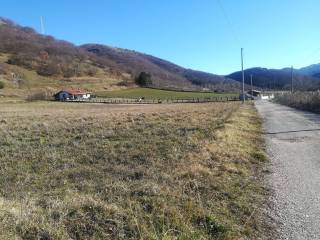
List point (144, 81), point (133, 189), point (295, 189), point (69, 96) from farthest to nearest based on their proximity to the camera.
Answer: point (144, 81), point (69, 96), point (295, 189), point (133, 189)

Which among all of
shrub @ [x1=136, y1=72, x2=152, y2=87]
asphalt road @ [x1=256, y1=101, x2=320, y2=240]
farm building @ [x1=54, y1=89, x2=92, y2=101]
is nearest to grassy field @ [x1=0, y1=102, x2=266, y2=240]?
asphalt road @ [x1=256, y1=101, x2=320, y2=240]

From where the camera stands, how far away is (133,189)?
21.0 ft

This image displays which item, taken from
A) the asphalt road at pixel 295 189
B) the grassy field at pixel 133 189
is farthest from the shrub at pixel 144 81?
the asphalt road at pixel 295 189

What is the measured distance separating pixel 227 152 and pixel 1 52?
182750 millimetres

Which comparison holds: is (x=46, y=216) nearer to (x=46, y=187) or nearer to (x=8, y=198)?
(x=8, y=198)

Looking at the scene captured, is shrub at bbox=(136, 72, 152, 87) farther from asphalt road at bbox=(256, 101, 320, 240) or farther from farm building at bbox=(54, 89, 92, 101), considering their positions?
asphalt road at bbox=(256, 101, 320, 240)

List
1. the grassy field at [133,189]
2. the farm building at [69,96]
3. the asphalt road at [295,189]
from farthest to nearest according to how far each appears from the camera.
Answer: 1. the farm building at [69,96]
2. the asphalt road at [295,189]
3. the grassy field at [133,189]

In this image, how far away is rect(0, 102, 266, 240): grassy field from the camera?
474 centimetres

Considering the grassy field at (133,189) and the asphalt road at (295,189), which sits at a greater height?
the grassy field at (133,189)

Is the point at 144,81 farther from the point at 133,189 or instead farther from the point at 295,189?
the point at 133,189

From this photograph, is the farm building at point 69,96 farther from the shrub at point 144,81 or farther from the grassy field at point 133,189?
the grassy field at point 133,189

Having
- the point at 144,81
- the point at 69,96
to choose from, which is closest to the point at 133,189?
the point at 69,96

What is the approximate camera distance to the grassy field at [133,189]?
4.74 metres

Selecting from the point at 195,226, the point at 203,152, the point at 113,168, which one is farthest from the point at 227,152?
the point at 195,226
